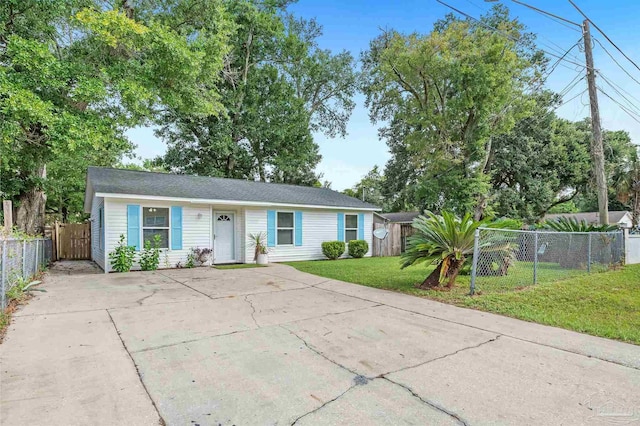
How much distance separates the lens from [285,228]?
44.2 ft

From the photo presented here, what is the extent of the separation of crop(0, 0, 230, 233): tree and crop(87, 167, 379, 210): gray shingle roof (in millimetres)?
1133

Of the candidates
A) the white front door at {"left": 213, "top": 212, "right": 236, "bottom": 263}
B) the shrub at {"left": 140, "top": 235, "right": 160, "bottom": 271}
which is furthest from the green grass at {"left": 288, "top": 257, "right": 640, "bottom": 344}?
the shrub at {"left": 140, "top": 235, "right": 160, "bottom": 271}

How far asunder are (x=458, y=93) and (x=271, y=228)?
1252 cm

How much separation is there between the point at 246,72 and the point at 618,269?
21.0m

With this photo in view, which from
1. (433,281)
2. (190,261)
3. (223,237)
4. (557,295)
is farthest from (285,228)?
(557,295)

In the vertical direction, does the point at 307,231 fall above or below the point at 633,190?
below

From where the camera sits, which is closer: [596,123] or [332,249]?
[596,123]

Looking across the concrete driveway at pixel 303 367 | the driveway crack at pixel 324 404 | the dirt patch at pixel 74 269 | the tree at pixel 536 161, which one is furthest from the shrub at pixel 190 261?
the tree at pixel 536 161

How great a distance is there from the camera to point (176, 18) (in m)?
13.8

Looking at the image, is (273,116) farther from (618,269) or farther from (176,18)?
(618,269)

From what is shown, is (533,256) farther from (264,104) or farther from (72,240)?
(264,104)

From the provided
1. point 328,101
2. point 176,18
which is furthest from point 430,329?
point 328,101

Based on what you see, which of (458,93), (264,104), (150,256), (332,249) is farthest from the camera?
(264,104)

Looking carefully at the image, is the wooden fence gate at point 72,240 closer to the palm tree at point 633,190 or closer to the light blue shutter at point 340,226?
the light blue shutter at point 340,226
